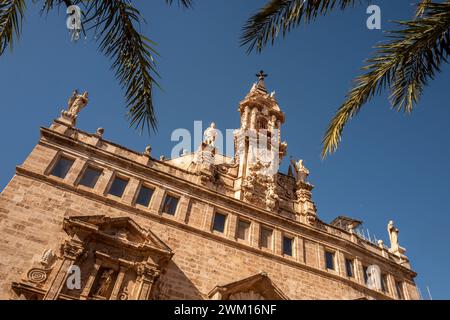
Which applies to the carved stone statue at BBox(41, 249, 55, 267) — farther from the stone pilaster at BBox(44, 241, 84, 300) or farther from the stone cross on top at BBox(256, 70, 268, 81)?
the stone cross on top at BBox(256, 70, 268, 81)

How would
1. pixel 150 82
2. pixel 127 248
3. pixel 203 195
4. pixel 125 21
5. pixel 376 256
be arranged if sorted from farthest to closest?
1. pixel 376 256
2. pixel 203 195
3. pixel 127 248
4. pixel 150 82
5. pixel 125 21

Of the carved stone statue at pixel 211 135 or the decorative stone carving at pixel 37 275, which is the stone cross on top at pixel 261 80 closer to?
the carved stone statue at pixel 211 135

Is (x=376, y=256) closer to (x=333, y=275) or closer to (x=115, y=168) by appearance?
(x=333, y=275)

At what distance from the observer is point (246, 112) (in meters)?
28.2

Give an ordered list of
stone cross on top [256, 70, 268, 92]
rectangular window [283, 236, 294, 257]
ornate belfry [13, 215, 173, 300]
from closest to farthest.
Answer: ornate belfry [13, 215, 173, 300], rectangular window [283, 236, 294, 257], stone cross on top [256, 70, 268, 92]

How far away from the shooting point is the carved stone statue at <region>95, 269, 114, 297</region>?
1354 cm

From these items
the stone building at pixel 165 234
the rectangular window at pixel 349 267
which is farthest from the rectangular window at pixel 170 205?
the rectangular window at pixel 349 267

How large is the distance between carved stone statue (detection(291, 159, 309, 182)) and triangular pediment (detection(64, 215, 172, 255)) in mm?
13186

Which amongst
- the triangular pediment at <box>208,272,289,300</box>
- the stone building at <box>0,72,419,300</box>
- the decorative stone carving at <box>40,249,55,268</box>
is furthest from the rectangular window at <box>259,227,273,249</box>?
the decorative stone carving at <box>40,249,55,268</box>

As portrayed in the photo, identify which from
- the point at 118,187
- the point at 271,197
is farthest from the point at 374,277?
the point at 118,187

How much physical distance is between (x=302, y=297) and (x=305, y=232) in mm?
4280

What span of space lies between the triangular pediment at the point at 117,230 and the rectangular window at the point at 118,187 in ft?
6.40

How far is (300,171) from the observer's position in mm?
25000
